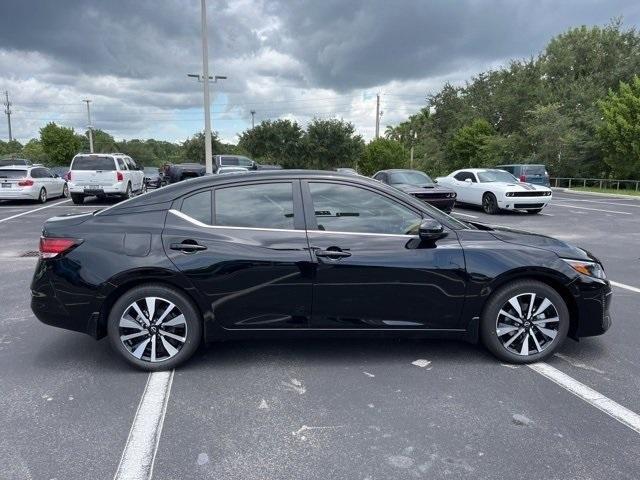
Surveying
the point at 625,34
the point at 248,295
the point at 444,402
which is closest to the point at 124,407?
the point at 248,295

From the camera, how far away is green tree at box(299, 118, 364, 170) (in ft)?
172

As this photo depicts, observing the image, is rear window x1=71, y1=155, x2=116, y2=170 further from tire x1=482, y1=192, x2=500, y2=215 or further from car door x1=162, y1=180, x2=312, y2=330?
car door x1=162, y1=180, x2=312, y2=330

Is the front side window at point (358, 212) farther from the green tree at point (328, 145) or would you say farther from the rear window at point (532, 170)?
the green tree at point (328, 145)

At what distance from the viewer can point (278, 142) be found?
5253cm

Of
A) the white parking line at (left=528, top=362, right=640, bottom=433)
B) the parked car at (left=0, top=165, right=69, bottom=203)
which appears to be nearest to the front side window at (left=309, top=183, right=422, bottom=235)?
the white parking line at (left=528, top=362, right=640, bottom=433)

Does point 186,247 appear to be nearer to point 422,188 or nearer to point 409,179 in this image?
point 422,188

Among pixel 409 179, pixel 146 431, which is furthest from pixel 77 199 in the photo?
pixel 146 431

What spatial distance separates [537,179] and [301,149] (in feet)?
105

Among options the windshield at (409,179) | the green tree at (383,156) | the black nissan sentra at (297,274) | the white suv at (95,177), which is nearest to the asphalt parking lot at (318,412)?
the black nissan sentra at (297,274)

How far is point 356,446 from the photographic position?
282 centimetres

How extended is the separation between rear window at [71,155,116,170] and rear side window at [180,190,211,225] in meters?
14.7

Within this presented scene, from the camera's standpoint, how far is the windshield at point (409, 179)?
14070mm

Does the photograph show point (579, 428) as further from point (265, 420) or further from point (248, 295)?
point (248, 295)

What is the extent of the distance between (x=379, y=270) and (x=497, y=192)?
1235 cm
